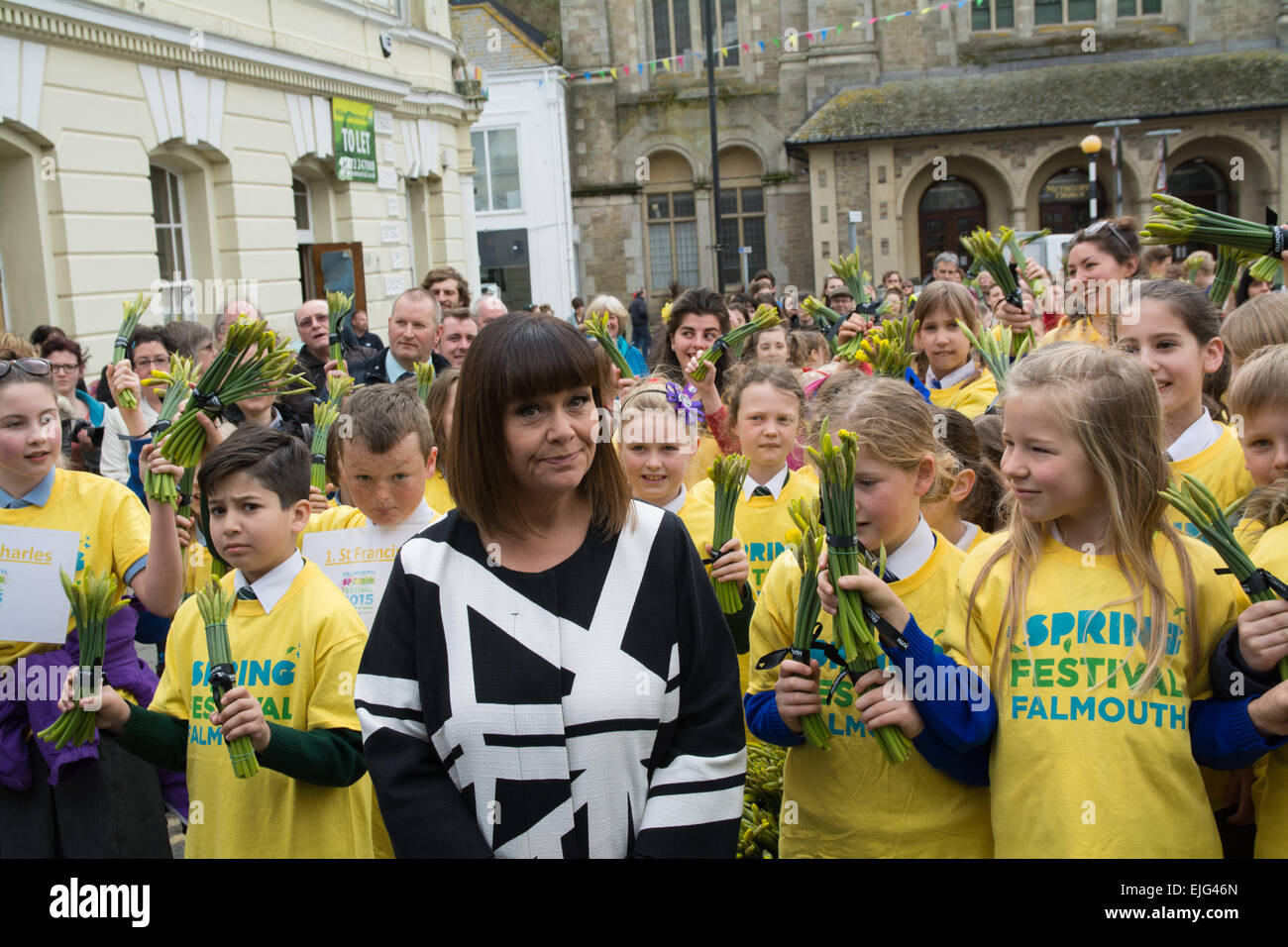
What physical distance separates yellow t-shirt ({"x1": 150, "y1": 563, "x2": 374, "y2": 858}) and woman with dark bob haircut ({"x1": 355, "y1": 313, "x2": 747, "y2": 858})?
80 centimetres

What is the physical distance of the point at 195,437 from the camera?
3.72 meters

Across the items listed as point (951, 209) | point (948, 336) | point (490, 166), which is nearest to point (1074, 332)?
point (948, 336)

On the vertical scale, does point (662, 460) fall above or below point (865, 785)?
above

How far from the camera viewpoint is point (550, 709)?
2166 millimetres

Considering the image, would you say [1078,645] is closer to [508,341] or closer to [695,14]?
[508,341]

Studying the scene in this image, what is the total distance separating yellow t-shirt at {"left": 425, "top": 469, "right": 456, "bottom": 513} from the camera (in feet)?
15.2

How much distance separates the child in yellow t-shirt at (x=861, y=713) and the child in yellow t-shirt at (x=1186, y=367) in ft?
3.58

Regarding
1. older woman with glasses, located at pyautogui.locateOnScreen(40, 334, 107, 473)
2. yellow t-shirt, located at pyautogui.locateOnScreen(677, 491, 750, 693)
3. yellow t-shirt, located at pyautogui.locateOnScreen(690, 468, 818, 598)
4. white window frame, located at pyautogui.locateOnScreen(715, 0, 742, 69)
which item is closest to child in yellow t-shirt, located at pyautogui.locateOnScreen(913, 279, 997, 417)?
yellow t-shirt, located at pyautogui.locateOnScreen(690, 468, 818, 598)

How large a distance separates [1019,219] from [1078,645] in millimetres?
30416

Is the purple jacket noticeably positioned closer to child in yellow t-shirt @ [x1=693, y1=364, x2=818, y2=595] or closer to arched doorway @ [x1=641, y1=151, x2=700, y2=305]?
child in yellow t-shirt @ [x1=693, y1=364, x2=818, y2=595]

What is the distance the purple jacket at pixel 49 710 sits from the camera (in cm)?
354

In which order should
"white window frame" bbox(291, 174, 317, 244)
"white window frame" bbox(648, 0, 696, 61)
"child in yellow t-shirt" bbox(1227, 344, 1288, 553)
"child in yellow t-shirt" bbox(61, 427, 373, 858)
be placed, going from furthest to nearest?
1. "white window frame" bbox(648, 0, 696, 61)
2. "white window frame" bbox(291, 174, 317, 244)
3. "child in yellow t-shirt" bbox(61, 427, 373, 858)
4. "child in yellow t-shirt" bbox(1227, 344, 1288, 553)

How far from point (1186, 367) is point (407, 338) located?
4090 mm

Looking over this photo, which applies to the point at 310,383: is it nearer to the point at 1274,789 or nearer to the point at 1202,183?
the point at 1274,789
